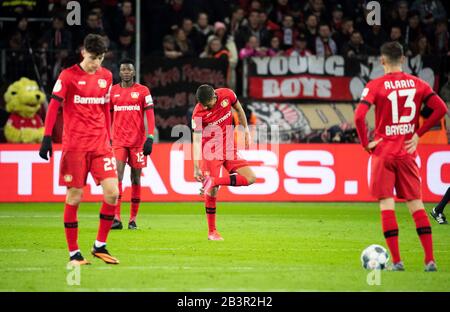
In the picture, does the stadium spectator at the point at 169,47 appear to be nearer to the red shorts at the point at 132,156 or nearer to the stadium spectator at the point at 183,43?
the stadium spectator at the point at 183,43

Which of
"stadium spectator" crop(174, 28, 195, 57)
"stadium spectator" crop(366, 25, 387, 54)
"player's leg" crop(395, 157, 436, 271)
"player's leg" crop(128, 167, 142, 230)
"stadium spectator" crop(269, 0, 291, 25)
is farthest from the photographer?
"stadium spectator" crop(269, 0, 291, 25)

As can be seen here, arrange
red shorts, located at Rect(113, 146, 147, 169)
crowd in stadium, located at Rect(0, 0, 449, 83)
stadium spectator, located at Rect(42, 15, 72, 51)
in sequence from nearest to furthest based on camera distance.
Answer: red shorts, located at Rect(113, 146, 147, 169), stadium spectator, located at Rect(42, 15, 72, 51), crowd in stadium, located at Rect(0, 0, 449, 83)

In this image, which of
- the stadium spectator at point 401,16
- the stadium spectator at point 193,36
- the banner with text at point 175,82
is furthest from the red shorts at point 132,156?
the stadium spectator at point 401,16

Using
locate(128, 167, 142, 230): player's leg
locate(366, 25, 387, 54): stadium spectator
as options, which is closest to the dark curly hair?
locate(128, 167, 142, 230): player's leg

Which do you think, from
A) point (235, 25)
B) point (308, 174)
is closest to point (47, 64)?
point (235, 25)

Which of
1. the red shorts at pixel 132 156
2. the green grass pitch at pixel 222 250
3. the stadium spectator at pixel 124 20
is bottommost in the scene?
the green grass pitch at pixel 222 250

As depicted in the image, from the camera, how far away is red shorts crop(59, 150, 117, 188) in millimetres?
9875

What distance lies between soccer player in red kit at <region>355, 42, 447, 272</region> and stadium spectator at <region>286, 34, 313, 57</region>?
474 inches

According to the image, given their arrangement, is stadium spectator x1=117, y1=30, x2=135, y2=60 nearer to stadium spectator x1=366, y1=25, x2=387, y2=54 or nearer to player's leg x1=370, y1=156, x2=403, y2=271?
stadium spectator x1=366, y1=25, x2=387, y2=54

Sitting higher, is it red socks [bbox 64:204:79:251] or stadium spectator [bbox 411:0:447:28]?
stadium spectator [bbox 411:0:447:28]

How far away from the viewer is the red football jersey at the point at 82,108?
32.5 feet

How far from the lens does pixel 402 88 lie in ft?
31.0

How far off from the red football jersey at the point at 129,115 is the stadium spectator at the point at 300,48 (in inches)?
294

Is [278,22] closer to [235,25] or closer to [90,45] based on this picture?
[235,25]
